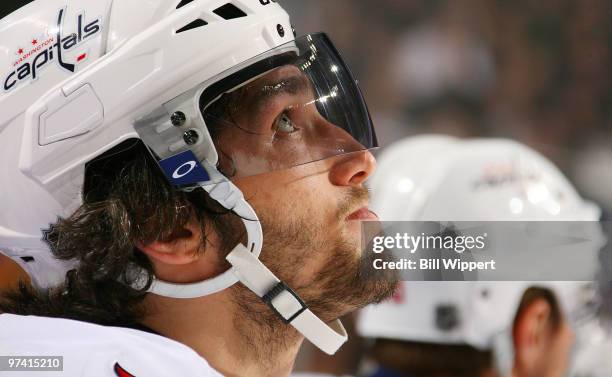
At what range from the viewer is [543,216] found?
1.99 metres

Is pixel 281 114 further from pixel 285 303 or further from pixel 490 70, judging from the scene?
pixel 490 70

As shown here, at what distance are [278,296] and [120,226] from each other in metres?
0.30

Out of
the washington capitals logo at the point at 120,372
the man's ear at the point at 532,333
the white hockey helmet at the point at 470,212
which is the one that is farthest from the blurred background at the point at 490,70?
the washington capitals logo at the point at 120,372

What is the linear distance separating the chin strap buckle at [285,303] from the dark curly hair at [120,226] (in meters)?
0.10

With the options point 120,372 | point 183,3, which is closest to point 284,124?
point 183,3

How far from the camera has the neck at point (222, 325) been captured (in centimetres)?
152

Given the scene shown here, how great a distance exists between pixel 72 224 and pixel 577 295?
3.91ft

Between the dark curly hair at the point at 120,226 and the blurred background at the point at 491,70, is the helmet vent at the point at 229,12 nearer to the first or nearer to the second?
the dark curly hair at the point at 120,226

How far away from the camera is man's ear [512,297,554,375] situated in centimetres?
208

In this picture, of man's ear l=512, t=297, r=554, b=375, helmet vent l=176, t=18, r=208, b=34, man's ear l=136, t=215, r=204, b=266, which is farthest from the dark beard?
man's ear l=512, t=297, r=554, b=375

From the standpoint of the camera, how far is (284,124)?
1.47 metres

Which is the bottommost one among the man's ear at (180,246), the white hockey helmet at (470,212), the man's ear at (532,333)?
the man's ear at (532,333)

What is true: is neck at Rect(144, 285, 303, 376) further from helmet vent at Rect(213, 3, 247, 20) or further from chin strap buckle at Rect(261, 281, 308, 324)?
helmet vent at Rect(213, 3, 247, 20)

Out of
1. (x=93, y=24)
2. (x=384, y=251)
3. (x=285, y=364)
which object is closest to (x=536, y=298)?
(x=384, y=251)
